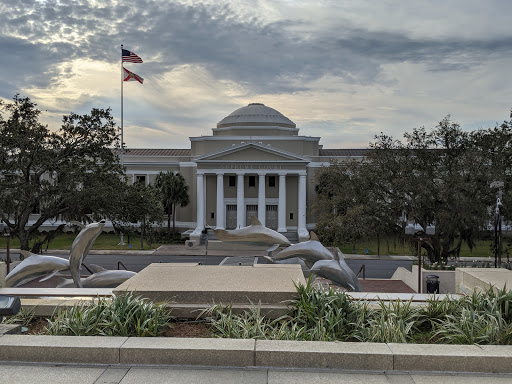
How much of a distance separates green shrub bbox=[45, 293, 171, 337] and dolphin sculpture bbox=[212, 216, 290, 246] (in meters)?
8.44

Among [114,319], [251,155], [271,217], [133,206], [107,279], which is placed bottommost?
[107,279]

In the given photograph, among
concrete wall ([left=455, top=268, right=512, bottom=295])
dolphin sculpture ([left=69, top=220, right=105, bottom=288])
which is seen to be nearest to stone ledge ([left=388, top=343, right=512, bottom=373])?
concrete wall ([left=455, top=268, right=512, bottom=295])

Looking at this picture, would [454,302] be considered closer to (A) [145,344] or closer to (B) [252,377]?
(B) [252,377]

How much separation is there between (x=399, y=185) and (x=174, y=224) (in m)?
30.8

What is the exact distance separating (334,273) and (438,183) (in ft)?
57.2

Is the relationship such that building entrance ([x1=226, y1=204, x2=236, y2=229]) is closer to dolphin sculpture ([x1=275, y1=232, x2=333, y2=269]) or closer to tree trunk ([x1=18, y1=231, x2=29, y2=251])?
tree trunk ([x1=18, y1=231, x2=29, y2=251])

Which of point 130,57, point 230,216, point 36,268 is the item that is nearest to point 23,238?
point 36,268

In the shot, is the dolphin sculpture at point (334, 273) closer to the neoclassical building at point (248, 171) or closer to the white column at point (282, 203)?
the neoclassical building at point (248, 171)

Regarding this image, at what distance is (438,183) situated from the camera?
2938 cm

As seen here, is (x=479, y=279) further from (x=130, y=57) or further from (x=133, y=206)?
(x=130, y=57)

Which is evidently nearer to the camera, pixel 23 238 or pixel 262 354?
pixel 262 354

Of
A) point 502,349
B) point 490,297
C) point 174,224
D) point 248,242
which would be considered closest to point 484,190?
point 248,242

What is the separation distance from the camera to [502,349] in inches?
287

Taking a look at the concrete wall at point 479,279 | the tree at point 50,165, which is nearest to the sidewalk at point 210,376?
the concrete wall at point 479,279
